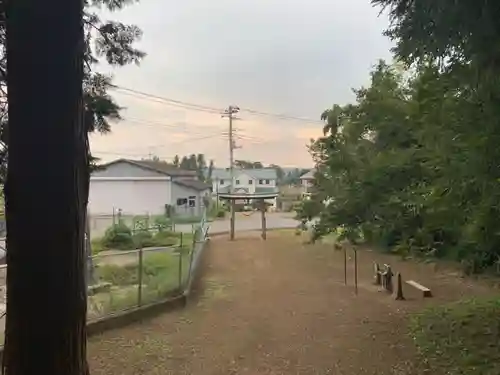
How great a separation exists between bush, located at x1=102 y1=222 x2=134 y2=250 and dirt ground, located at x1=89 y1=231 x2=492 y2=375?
5.34 meters

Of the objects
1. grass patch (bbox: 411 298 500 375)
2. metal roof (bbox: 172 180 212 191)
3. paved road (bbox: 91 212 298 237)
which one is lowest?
grass patch (bbox: 411 298 500 375)

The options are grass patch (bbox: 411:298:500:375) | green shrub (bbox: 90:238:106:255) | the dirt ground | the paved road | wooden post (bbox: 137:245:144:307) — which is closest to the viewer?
grass patch (bbox: 411:298:500:375)

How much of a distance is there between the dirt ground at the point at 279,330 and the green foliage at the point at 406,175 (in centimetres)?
156

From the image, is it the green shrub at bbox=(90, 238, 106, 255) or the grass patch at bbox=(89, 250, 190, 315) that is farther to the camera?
the green shrub at bbox=(90, 238, 106, 255)

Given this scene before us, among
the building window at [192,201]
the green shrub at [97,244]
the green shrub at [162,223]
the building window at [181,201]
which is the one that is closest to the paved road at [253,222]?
the building window at [192,201]

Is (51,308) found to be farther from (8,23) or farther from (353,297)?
(353,297)

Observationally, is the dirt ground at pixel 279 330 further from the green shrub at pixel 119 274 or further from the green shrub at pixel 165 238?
the green shrub at pixel 165 238

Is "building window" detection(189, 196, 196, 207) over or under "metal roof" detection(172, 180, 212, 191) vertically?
under

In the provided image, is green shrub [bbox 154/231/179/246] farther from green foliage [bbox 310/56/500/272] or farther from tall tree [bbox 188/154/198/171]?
tall tree [bbox 188/154/198/171]

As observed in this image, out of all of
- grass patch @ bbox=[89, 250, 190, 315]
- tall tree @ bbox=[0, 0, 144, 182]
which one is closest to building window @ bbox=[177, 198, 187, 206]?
grass patch @ bbox=[89, 250, 190, 315]

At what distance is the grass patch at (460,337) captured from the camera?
16.7 feet

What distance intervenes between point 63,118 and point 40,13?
452mm

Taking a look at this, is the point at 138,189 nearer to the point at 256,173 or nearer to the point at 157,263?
the point at 157,263

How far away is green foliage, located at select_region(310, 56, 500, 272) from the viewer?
6531 mm
